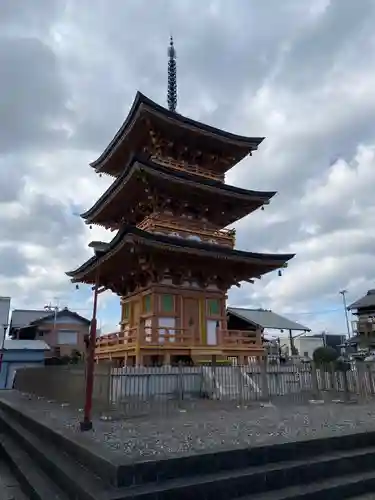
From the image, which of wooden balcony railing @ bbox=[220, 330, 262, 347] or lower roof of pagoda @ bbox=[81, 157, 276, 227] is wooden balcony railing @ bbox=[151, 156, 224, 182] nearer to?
lower roof of pagoda @ bbox=[81, 157, 276, 227]

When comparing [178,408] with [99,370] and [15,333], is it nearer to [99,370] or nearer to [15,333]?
[99,370]

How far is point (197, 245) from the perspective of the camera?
1645cm

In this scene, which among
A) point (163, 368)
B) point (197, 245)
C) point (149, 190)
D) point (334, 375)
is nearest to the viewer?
point (163, 368)

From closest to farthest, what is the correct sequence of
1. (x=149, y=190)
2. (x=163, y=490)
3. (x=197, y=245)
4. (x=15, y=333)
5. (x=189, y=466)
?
(x=163, y=490) → (x=189, y=466) → (x=197, y=245) → (x=149, y=190) → (x=15, y=333)

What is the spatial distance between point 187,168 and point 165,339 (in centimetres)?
898

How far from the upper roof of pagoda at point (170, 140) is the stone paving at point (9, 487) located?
15195 millimetres

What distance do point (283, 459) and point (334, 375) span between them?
10300 millimetres

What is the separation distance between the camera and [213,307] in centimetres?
1889

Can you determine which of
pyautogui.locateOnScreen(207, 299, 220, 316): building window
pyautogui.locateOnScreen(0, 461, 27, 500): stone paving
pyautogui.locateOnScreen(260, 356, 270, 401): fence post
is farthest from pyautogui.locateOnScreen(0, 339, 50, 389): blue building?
pyautogui.locateOnScreen(0, 461, 27, 500): stone paving

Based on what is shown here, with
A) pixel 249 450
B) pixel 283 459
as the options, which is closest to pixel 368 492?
pixel 283 459

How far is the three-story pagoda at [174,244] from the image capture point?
16406 millimetres

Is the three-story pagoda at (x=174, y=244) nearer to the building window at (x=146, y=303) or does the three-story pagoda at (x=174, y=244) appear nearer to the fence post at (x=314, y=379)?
the building window at (x=146, y=303)

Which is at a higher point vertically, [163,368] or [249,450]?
[163,368]

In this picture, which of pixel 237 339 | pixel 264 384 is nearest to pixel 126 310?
pixel 237 339
